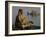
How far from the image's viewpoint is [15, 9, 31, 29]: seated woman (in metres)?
1.61

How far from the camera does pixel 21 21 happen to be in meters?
1.62

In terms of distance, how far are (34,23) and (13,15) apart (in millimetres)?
349

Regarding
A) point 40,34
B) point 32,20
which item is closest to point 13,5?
point 32,20

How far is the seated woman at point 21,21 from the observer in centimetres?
161

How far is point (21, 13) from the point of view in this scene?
1.63 m

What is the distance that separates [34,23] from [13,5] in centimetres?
42

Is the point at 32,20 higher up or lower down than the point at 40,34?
higher up
